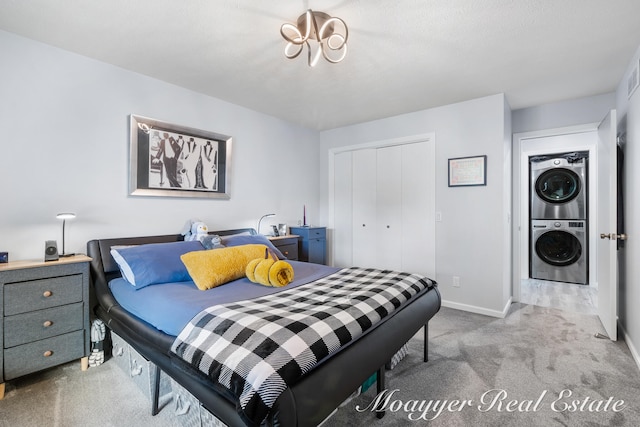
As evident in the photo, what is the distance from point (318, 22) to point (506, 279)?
3244 mm

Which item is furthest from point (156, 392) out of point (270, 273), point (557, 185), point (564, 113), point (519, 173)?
point (557, 185)

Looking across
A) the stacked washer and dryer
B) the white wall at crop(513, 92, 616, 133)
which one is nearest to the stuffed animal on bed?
the white wall at crop(513, 92, 616, 133)

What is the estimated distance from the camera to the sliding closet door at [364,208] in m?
4.20

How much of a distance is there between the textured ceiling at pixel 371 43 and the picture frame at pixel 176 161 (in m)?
0.48

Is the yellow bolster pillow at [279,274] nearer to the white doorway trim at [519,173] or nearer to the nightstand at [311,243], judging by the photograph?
the nightstand at [311,243]

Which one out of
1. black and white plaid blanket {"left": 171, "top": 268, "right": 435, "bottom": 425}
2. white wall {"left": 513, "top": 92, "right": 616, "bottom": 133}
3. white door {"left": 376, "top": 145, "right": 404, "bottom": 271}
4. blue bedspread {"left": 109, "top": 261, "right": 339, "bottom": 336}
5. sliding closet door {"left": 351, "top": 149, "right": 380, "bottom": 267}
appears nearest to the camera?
black and white plaid blanket {"left": 171, "top": 268, "right": 435, "bottom": 425}

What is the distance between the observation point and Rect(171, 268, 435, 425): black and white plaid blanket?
1034mm

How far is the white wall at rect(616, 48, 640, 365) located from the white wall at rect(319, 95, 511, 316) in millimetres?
919

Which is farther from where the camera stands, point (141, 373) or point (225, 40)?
point (225, 40)

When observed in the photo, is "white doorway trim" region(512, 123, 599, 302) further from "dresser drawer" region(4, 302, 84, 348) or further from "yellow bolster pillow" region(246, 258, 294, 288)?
"dresser drawer" region(4, 302, 84, 348)

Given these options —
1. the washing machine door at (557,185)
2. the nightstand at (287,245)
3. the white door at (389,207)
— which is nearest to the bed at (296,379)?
the nightstand at (287,245)

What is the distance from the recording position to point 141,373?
1.89m

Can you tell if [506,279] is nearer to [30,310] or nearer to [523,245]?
[523,245]

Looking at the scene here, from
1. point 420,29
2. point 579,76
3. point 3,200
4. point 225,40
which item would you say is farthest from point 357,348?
point 579,76
